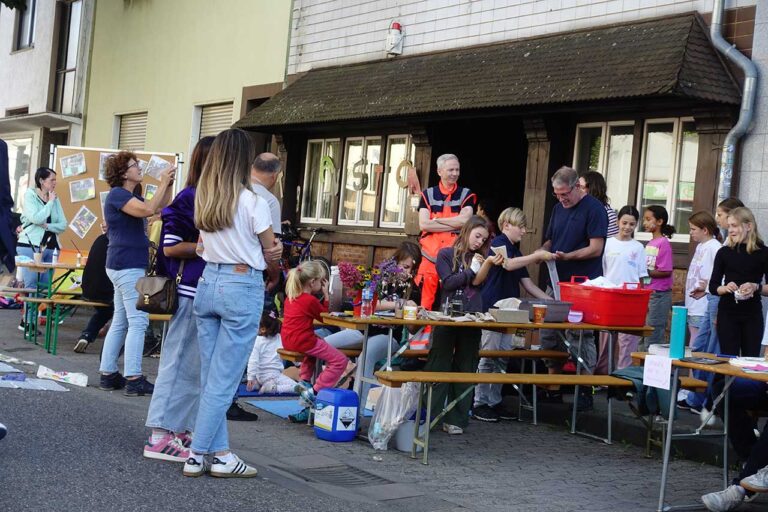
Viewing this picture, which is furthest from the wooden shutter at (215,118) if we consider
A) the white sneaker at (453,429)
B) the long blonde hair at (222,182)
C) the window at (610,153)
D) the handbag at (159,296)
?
the long blonde hair at (222,182)

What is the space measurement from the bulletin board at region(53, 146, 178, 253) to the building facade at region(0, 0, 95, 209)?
8739mm

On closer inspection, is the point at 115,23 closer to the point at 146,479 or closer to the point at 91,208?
the point at 91,208

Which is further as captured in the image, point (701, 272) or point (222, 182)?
point (701, 272)

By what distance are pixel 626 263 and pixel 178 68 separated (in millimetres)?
13384

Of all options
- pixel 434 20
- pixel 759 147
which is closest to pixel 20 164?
pixel 434 20

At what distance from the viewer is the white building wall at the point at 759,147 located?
1070 centimetres

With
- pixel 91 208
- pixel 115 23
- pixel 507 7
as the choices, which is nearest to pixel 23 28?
pixel 115 23

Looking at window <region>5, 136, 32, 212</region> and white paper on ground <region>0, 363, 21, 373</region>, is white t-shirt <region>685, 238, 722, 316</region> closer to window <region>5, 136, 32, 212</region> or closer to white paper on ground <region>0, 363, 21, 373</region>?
white paper on ground <region>0, 363, 21, 373</region>

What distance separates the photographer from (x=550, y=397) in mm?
10070

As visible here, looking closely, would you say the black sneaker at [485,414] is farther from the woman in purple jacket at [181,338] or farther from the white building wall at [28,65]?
the white building wall at [28,65]

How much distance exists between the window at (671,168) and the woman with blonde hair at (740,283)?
276 centimetres

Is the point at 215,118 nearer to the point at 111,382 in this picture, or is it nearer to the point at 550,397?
the point at 111,382

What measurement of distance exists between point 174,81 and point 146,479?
16.3m

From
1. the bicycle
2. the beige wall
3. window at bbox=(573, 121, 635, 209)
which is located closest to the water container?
window at bbox=(573, 121, 635, 209)
